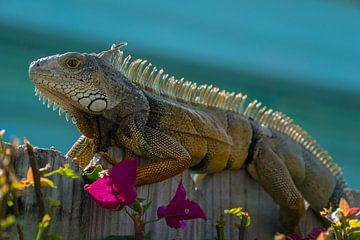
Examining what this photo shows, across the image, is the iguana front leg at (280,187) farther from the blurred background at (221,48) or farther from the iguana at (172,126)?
the blurred background at (221,48)

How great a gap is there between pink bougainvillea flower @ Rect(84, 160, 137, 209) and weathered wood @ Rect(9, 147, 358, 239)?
0.67ft

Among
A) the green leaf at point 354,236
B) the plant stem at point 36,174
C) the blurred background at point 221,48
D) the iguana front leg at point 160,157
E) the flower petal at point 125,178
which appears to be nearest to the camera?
the plant stem at point 36,174

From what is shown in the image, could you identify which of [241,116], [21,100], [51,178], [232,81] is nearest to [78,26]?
[21,100]

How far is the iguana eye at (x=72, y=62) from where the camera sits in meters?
2.64

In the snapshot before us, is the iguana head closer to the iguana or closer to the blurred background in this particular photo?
the iguana

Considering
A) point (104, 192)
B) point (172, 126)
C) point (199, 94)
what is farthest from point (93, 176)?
point (199, 94)

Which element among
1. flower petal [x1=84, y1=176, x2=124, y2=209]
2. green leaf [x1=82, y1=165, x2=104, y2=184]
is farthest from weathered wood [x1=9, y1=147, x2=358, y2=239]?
flower petal [x1=84, y1=176, x2=124, y2=209]

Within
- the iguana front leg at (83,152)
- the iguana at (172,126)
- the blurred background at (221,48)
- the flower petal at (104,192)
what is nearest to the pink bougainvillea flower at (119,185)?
the flower petal at (104,192)

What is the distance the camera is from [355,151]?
10094 mm

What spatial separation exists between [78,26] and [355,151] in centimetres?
440

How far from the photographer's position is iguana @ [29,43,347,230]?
264cm

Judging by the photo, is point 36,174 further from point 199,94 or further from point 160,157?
point 199,94

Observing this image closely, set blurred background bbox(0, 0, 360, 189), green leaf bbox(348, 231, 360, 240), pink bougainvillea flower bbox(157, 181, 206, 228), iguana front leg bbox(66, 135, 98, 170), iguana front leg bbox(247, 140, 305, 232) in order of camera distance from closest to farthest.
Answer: pink bougainvillea flower bbox(157, 181, 206, 228), green leaf bbox(348, 231, 360, 240), iguana front leg bbox(66, 135, 98, 170), iguana front leg bbox(247, 140, 305, 232), blurred background bbox(0, 0, 360, 189)

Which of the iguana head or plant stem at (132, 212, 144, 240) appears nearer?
plant stem at (132, 212, 144, 240)
